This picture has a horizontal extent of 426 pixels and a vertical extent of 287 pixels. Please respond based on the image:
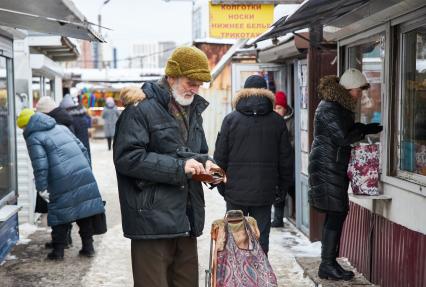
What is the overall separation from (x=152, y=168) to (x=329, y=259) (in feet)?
8.15

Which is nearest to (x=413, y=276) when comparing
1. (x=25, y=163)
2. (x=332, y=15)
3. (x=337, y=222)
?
(x=337, y=222)

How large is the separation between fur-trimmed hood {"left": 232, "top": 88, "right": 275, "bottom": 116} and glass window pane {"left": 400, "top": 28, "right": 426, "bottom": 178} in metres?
1.28

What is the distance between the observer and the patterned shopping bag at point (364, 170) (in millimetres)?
5176

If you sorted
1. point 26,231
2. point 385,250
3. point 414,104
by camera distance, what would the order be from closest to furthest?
point 414,104 < point 385,250 < point 26,231

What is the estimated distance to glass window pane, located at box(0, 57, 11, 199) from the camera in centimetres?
712

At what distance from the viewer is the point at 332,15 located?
4.84 metres

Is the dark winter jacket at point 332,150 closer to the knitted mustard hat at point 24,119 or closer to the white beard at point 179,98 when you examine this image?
the white beard at point 179,98

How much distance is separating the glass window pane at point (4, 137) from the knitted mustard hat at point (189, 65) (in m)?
3.93

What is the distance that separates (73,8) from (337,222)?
267 centimetres

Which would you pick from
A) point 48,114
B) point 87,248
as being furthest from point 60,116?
point 87,248

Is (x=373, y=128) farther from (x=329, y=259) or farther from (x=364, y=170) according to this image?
(x=329, y=259)

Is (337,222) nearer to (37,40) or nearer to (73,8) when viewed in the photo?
(73,8)

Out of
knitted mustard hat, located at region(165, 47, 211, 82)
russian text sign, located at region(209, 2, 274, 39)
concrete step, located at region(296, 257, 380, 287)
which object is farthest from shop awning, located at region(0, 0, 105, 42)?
russian text sign, located at region(209, 2, 274, 39)

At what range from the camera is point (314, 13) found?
454cm
